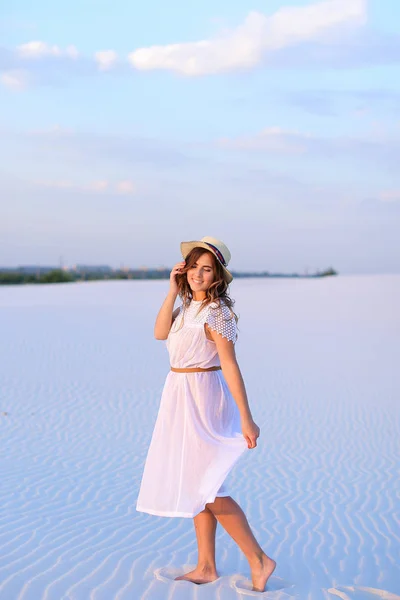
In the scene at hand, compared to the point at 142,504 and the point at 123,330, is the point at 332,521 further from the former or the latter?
the point at 123,330

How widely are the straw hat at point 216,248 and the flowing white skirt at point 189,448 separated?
59 centimetres

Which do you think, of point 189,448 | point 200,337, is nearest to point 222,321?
point 200,337

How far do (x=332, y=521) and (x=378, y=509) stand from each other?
64 centimetres

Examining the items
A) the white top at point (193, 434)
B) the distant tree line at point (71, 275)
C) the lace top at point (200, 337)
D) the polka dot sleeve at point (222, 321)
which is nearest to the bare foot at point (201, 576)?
the white top at point (193, 434)

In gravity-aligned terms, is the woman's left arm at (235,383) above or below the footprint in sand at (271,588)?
above

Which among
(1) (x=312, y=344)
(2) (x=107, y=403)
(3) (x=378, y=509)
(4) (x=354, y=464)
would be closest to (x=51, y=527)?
(3) (x=378, y=509)

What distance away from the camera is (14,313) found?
84.8 ft

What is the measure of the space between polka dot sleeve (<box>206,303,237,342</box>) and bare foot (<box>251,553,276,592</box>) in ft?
3.98

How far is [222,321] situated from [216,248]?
0.42 m

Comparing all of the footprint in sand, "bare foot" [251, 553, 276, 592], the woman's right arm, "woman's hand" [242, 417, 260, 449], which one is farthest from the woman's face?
the footprint in sand

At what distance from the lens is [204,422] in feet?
13.9

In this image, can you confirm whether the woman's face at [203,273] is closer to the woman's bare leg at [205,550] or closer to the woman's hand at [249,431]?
the woman's hand at [249,431]

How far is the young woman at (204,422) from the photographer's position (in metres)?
4.20

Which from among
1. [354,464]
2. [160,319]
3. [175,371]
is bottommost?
[354,464]
